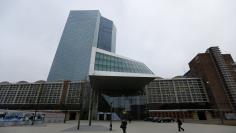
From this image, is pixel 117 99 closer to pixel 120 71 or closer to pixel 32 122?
pixel 120 71

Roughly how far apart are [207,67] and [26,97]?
8884 cm

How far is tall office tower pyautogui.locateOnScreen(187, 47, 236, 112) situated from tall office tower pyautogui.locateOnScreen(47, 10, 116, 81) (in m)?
76.5

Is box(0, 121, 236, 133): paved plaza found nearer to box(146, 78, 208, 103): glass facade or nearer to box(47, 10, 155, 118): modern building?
box(47, 10, 155, 118): modern building

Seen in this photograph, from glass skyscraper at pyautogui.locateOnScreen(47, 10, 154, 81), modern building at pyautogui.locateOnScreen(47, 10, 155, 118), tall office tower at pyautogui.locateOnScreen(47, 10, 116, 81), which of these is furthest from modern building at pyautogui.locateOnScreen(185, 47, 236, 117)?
tall office tower at pyautogui.locateOnScreen(47, 10, 116, 81)

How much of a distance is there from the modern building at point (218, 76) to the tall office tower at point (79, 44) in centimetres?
7652

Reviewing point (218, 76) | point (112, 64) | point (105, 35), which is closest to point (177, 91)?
point (218, 76)

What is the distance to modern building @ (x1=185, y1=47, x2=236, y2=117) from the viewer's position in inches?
2615

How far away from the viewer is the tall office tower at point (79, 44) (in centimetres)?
12862

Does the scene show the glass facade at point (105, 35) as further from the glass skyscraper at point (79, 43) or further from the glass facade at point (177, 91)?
the glass facade at point (177, 91)

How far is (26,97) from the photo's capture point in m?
78.6

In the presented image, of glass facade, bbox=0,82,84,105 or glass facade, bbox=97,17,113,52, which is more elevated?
glass facade, bbox=97,17,113,52

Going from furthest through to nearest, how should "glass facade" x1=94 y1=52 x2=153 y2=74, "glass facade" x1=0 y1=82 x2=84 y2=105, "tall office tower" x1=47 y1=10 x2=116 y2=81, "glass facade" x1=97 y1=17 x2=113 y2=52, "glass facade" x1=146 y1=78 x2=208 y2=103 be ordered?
"glass facade" x1=97 y1=17 x2=113 y2=52, "tall office tower" x1=47 y1=10 x2=116 y2=81, "glass facade" x1=0 y1=82 x2=84 y2=105, "glass facade" x1=146 y1=78 x2=208 y2=103, "glass facade" x1=94 y1=52 x2=153 y2=74

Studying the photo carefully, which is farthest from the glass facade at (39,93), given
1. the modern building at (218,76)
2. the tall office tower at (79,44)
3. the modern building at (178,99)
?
the modern building at (218,76)

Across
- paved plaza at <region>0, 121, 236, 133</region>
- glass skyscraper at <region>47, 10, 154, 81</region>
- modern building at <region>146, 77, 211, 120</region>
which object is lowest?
paved plaza at <region>0, 121, 236, 133</region>
